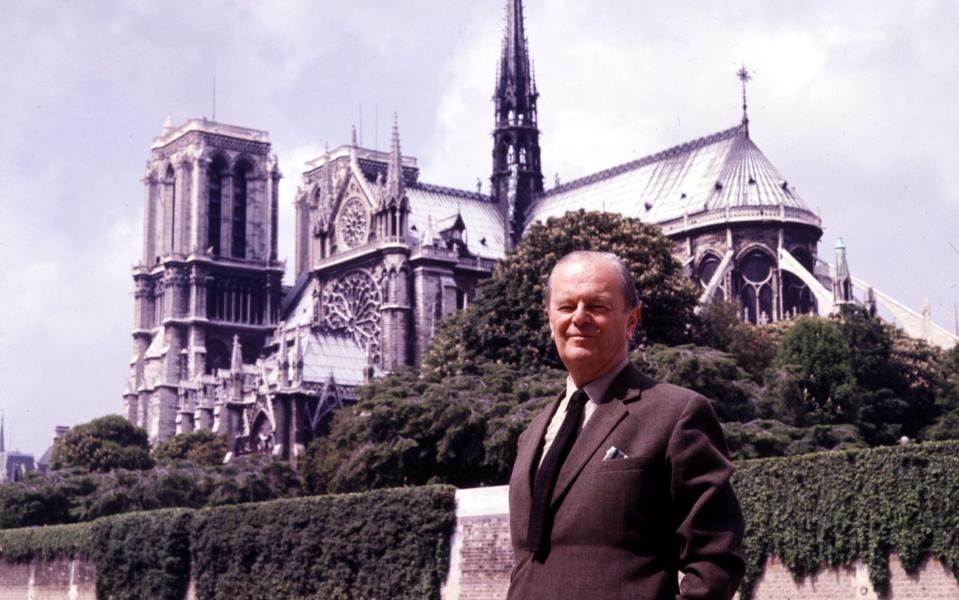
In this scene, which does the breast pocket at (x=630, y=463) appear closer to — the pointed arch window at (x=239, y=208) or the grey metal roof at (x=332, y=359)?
the grey metal roof at (x=332, y=359)

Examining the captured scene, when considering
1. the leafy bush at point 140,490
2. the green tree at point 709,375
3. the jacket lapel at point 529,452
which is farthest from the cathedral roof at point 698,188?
the jacket lapel at point 529,452

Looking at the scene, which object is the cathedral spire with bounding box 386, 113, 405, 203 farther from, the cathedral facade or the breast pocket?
the breast pocket

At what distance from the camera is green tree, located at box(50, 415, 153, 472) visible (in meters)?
84.5

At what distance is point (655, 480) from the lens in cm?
566

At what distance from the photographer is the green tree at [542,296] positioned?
178 ft

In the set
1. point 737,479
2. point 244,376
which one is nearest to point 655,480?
point 737,479

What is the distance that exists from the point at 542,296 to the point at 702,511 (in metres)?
47.5

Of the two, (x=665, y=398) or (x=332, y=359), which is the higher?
(x=332, y=359)

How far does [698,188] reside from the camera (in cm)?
8162

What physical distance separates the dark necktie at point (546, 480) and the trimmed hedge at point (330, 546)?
26.9 m

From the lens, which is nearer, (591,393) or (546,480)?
(546,480)

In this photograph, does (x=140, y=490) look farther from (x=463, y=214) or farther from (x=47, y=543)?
(x=463, y=214)

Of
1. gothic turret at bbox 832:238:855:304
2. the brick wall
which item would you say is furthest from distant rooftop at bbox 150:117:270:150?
the brick wall

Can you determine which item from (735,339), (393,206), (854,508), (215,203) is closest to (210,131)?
(215,203)
